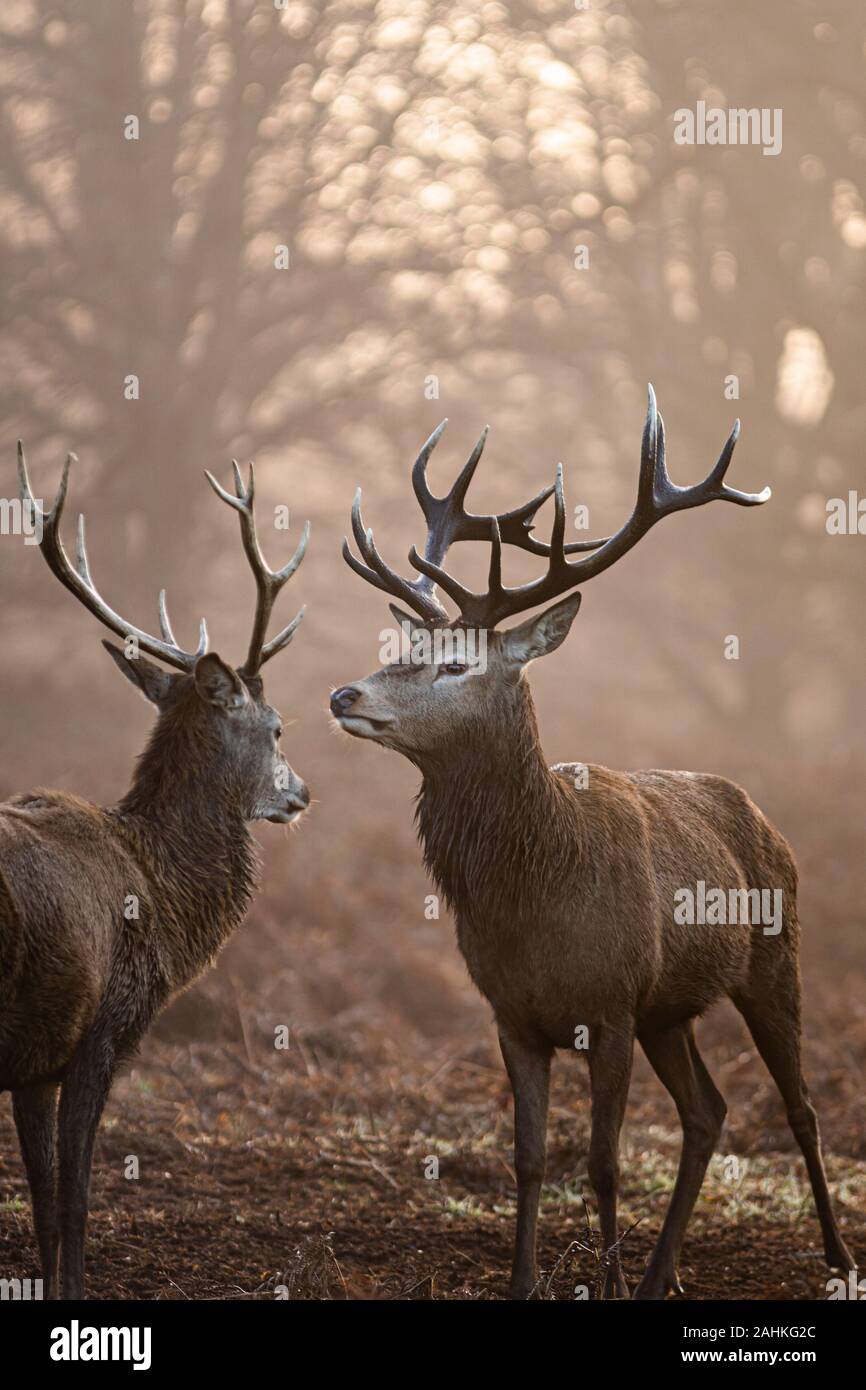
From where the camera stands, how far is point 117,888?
538cm

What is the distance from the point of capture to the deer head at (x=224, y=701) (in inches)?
231

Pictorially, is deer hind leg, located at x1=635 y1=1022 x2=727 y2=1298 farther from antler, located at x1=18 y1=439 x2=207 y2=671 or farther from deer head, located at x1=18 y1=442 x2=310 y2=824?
antler, located at x1=18 y1=439 x2=207 y2=671

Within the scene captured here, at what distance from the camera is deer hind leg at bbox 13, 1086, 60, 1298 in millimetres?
5340

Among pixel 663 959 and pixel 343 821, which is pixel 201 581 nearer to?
pixel 343 821

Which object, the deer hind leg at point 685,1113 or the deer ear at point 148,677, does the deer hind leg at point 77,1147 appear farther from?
the deer hind leg at point 685,1113

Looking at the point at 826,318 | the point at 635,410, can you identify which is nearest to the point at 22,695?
the point at 635,410

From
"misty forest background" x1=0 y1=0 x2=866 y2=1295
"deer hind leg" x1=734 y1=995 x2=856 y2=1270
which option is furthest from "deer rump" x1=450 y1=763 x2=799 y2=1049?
"misty forest background" x1=0 y1=0 x2=866 y2=1295

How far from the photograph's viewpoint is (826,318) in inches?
682

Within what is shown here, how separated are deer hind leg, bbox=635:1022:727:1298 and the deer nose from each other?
214cm

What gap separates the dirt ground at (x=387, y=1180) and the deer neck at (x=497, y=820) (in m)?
1.34

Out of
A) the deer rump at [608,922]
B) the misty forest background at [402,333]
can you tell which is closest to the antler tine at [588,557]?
the deer rump at [608,922]

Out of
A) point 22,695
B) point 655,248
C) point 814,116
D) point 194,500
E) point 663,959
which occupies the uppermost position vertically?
point 814,116

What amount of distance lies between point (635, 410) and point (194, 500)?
645 centimetres

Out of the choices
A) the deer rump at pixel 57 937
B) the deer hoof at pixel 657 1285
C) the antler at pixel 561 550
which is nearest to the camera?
the deer rump at pixel 57 937
